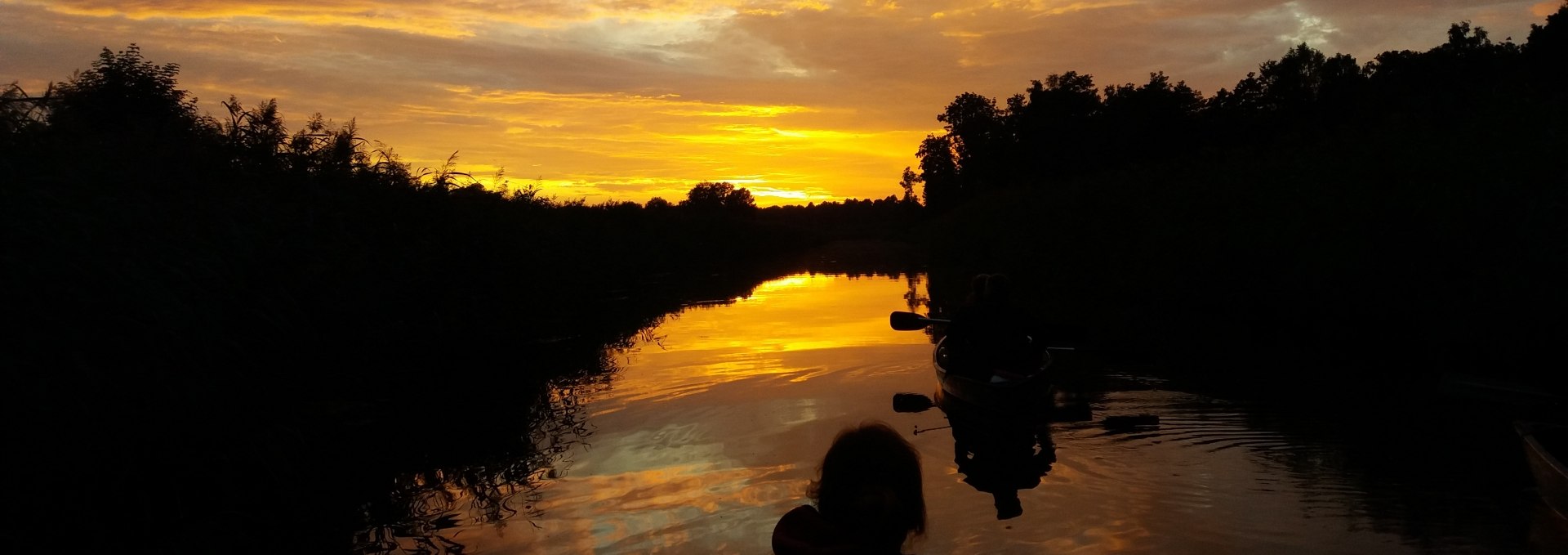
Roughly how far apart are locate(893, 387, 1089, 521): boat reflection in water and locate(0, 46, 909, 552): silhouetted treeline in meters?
3.71

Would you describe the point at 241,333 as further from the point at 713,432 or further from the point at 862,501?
the point at 862,501

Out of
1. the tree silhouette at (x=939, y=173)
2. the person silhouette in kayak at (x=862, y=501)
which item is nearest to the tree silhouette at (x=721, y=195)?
the tree silhouette at (x=939, y=173)

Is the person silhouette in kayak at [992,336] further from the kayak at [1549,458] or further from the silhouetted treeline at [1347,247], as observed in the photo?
the kayak at [1549,458]

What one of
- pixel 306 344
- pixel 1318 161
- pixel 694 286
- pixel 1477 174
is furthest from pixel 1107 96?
pixel 306 344

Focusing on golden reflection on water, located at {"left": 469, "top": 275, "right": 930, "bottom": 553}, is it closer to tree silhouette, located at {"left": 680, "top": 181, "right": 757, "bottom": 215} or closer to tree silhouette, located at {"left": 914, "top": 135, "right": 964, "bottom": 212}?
tree silhouette, located at {"left": 914, "top": 135, "right": 964, "bottom": 212}

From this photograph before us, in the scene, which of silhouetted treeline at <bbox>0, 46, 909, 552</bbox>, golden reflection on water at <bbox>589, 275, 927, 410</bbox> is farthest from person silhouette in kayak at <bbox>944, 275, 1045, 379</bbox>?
silhouetted treeline at <bbox>0, 46, 909, 552</bbox>

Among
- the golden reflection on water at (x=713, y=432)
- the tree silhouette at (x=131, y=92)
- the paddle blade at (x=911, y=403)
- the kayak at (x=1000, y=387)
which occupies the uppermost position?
the tree silhouette at (x=131, y=92)

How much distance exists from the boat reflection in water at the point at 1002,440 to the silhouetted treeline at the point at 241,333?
3709 mm

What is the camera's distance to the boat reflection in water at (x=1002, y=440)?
805cm

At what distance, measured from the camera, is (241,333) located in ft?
27.3

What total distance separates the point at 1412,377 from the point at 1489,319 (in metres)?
0.99

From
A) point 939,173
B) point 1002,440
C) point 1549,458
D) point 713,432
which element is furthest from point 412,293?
point 939,173

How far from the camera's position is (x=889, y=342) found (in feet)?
57.6

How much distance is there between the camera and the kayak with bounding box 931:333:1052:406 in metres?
10.0
